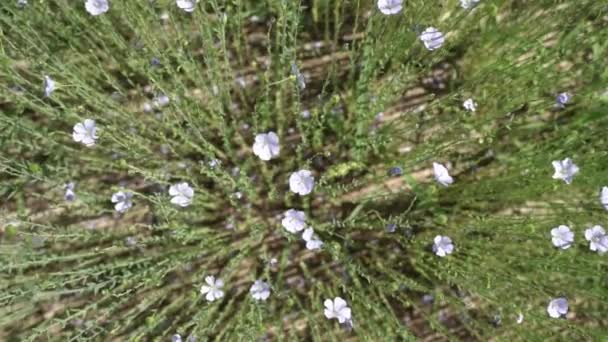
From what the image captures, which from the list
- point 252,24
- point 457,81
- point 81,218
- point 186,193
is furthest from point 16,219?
point 457,81

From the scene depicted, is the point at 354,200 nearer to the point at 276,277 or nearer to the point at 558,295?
the point at 276,277

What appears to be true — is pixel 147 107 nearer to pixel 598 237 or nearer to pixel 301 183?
pixel 301 183

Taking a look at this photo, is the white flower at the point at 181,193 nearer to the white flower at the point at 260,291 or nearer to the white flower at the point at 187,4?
the white flower at the point at 260,291

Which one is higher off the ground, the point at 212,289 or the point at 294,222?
the point at 294,222

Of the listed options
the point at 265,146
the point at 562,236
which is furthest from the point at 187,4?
the point at 562,236

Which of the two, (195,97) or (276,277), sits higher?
(195,97)

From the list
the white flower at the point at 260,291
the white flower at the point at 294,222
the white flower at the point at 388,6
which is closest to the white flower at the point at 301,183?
the white flower at the point at 294,222

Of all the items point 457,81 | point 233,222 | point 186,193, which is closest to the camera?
point 186,193

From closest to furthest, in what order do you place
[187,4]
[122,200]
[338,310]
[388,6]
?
[187,4]
[388,6]
[338,310]
[122,200]
